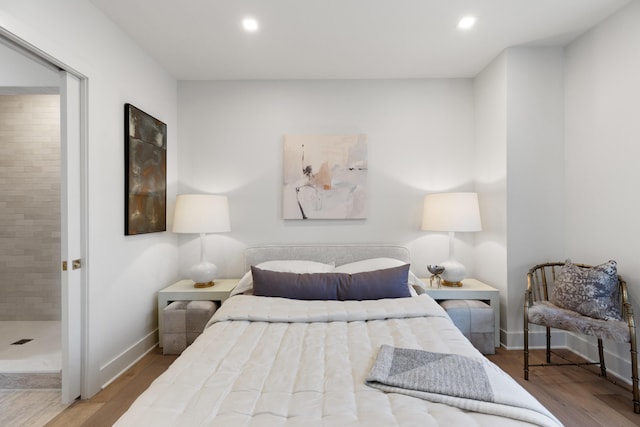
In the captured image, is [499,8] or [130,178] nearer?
[499,8]

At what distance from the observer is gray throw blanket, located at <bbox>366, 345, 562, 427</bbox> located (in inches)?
46.1

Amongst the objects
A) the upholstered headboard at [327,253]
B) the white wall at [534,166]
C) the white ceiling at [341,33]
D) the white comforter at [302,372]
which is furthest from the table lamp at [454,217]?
the white ceiling at [341,33]

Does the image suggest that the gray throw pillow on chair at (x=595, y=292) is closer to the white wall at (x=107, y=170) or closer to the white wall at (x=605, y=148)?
the white wall at (x=605, y=148)

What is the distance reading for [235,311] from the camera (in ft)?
7.32

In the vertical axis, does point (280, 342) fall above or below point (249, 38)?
below

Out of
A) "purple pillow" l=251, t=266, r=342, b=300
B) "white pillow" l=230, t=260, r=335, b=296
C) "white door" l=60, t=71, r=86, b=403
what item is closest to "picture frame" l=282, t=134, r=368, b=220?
"white pillow" l=230, t=260, r=335, b=296

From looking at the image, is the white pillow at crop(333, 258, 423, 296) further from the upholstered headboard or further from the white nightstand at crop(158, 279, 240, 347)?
the white nightstand at crop(158, 279, 240, 347)

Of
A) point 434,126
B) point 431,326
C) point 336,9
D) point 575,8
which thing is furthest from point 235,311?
point 575,8

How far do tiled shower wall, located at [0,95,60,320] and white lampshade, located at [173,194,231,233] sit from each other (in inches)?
56.7

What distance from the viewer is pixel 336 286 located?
2594 mm

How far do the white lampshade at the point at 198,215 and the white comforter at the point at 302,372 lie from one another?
0.94 meters

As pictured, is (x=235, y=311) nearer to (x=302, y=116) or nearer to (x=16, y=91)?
(x=302, y=116)

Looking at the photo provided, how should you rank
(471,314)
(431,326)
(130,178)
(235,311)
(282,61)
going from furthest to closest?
(282,61) → (471,314) → (130,178) → (235,311) → (431,326)

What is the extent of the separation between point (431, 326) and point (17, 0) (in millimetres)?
2841
